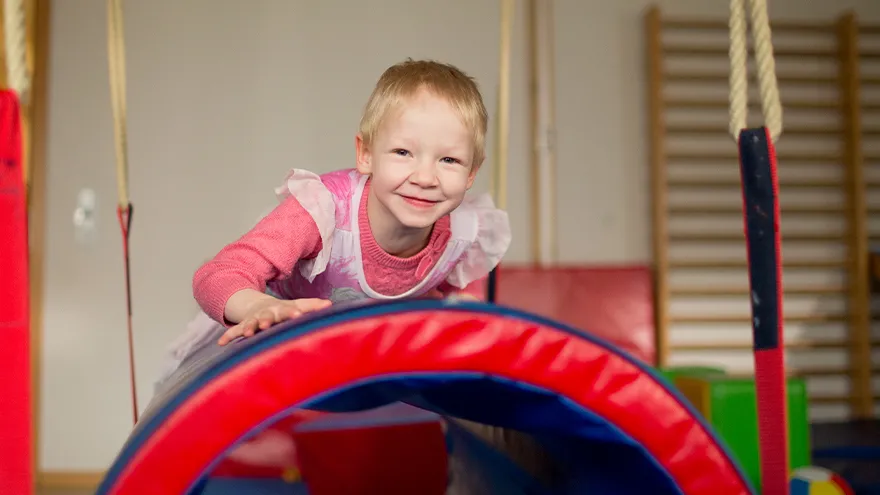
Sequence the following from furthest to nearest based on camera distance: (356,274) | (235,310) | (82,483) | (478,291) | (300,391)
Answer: (82,483), (478,291), (356,274), (235,310), (300,391)

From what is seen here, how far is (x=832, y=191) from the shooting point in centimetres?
306

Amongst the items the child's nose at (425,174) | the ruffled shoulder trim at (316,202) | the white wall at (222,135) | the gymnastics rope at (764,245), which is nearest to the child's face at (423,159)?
the child's nose at (425,174)

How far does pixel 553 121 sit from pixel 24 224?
2.41m

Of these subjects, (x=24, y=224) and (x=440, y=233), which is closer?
(x=24, y=224)

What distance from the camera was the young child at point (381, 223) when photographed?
3.13 feet

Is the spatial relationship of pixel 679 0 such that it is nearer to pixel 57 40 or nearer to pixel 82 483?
pixel 57 40

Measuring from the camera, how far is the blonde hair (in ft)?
3.40

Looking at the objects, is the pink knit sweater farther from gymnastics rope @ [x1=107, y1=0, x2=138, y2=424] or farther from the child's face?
gymnastics rope @ [x1=107, y1=0, x2=138, y2=424]

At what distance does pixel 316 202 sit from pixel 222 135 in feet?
6.09

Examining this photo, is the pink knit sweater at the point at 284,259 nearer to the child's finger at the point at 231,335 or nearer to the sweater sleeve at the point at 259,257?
the sweater sleeve at the point at 259,257

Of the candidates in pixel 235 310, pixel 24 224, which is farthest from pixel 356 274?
pixel 24 224

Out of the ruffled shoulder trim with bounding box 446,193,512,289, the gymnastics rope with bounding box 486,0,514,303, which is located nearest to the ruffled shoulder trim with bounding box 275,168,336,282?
the ruffled shoulder trim with bounding box 446,193,512,289

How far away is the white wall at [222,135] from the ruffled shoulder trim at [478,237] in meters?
1.56

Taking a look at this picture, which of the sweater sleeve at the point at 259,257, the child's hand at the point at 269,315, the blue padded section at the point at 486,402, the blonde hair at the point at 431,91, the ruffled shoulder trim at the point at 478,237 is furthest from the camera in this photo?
the ruffled shoulder trim at the point at 478,237
